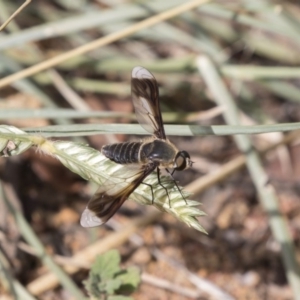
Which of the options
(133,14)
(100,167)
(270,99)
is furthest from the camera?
(270,99)

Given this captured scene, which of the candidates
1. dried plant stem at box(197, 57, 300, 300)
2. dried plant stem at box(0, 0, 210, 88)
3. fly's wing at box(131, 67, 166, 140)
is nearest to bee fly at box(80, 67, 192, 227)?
fly's wing at box(131, 67, 166, 140)

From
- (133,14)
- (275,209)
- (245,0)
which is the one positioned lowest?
(275,209)

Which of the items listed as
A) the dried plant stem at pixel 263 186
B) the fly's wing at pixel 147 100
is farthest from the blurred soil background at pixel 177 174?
the fly's wing at pixel 147 100

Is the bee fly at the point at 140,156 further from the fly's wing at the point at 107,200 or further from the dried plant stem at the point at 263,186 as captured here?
the dried plant stem at the point at 263,186

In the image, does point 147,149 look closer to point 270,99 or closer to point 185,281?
point 185,281

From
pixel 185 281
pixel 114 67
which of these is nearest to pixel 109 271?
pixel 185 281
